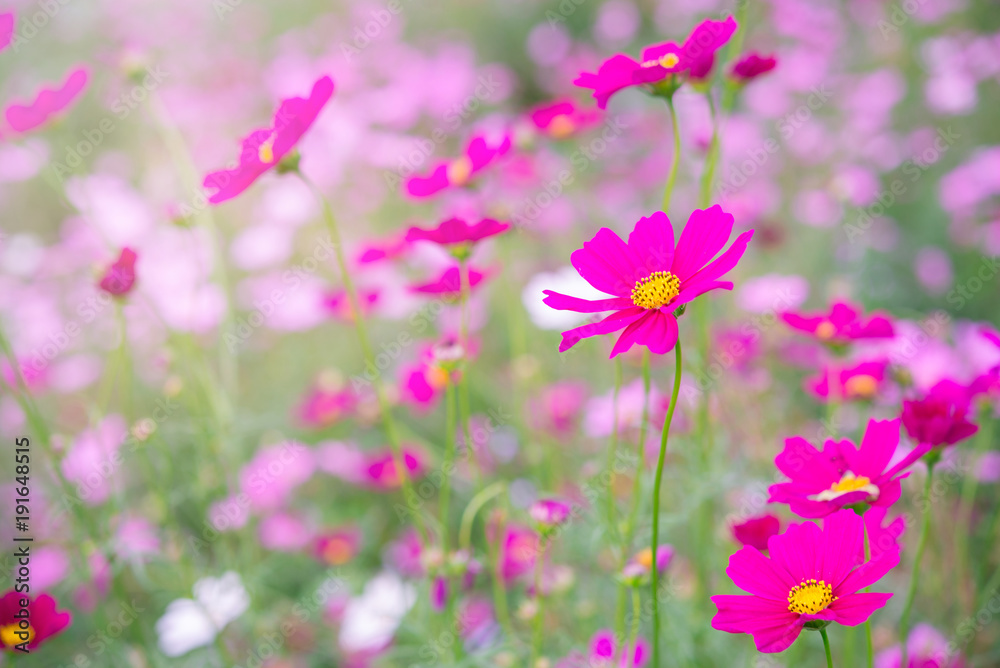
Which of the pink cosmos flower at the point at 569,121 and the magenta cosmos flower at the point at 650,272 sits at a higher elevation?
the magenta cosmos flower at the point at 650,272

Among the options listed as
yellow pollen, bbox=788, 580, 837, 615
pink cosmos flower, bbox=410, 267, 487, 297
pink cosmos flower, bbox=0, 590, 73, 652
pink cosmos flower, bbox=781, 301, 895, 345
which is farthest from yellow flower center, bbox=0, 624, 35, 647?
pink cosmos flower, bbox=781, 301, 895, 345

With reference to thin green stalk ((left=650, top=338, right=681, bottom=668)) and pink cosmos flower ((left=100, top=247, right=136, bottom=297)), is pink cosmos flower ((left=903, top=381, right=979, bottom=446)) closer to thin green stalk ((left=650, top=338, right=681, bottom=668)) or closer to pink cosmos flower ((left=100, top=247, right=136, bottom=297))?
thin green stalk ((left=650, top=338, right=681, bottom=668))

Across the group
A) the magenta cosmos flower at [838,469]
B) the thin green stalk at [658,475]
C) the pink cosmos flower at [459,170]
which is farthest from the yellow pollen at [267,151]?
the magenta cosmos flower at [838,469]

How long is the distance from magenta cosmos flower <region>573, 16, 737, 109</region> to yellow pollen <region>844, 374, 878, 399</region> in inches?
19.6

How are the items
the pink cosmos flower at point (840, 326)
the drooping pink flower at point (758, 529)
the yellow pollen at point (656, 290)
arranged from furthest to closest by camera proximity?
the pink cosmos flower at point (840, 326), the drooping pink flower at point (758, 529), the yellow pollen at point (656, 290)

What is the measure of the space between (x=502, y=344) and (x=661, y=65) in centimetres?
152

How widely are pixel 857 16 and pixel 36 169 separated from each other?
117 inches

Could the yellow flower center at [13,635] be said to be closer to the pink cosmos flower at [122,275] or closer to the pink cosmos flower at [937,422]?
the pink cosmos flower at [122,275]

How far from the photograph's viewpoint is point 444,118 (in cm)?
246

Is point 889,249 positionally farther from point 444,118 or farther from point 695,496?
point 695,496

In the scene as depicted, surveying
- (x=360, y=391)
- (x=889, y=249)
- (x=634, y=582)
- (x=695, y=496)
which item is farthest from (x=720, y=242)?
(x=889, y=249)

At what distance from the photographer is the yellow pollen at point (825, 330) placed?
87 centimetres

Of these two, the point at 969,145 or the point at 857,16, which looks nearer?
the point at 969,145

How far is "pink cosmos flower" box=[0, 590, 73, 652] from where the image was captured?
0.79m
